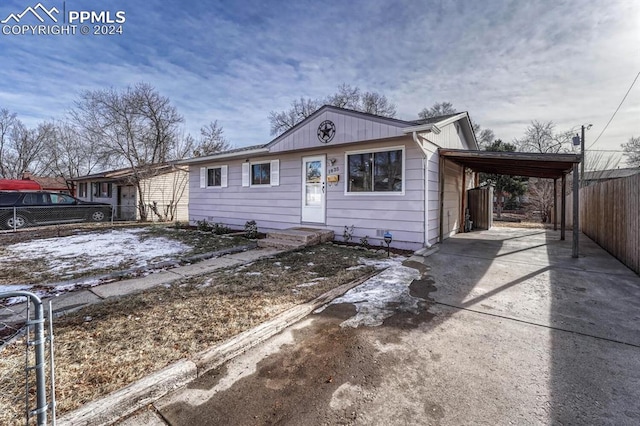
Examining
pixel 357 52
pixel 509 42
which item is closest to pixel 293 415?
pixel 509 42

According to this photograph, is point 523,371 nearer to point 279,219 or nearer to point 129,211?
point 279,219

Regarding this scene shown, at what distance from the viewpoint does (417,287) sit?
13.6ft

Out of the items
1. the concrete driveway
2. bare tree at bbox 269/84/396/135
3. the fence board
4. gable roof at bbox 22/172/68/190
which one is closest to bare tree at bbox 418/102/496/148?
bare tree at bbox 269/84/396/135

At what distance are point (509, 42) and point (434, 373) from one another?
382 inches

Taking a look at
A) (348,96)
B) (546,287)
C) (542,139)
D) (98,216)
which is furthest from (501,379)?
(542,139)

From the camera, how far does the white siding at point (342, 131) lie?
257 inches

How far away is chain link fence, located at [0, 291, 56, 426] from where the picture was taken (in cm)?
147

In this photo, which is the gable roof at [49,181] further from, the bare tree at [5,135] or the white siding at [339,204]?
the white siding at [339,204]

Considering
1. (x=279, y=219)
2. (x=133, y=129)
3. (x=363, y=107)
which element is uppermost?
(x=363, y=107)

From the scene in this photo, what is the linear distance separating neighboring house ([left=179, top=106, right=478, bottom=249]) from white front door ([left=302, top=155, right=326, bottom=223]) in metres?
0.03

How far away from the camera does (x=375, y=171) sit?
23.6 ft

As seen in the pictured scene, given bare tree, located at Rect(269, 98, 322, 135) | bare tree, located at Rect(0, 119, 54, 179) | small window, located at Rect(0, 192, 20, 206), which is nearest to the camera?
small window, located at Rect(0, 192, 20, 206)

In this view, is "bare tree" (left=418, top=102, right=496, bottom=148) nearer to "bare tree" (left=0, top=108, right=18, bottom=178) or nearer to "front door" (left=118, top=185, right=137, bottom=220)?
"front door" (left=118, top=185, right=137, bottom=220)

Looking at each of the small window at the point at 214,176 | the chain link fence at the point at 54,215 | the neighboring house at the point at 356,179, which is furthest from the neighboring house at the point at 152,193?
the neighboring house at the point at 356,179
